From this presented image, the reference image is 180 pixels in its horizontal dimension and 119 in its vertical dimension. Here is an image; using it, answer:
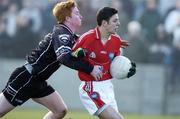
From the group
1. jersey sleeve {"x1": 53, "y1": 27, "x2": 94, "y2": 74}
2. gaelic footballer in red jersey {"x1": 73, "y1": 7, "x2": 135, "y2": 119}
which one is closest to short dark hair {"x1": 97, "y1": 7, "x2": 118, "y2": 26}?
gaelic footballer in red jersey {"x1": 73, "y1": 7, "x2": 135, "y2": 119}

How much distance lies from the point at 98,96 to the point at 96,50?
61 centimetres

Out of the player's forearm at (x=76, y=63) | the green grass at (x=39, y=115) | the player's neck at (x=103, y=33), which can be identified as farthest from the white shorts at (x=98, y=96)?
the green grass at (x=39, y=115)

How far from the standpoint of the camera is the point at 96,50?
481 inches

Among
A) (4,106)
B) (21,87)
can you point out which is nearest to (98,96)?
(21,87)

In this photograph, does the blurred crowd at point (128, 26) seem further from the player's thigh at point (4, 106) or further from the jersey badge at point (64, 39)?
the jersey badge at point (64, 39)

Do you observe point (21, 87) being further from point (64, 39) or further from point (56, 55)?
point (64, 39)

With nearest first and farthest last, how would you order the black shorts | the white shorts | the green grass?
the white shorts
the black shorts
the green grass

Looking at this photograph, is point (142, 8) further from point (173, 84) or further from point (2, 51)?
point (2, 51)

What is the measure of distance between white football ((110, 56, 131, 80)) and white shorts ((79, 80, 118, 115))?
16cm

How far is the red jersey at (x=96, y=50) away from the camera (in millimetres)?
12203

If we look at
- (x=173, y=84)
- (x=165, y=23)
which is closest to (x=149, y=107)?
(x=173, y=84)

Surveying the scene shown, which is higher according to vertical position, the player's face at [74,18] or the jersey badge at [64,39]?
the player's face at [74,18]

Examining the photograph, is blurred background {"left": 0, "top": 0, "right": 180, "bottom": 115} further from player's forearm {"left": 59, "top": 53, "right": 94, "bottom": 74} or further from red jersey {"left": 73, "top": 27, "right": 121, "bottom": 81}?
player's forearm {"left": 59, "top": 53, "right": 94, "bottom": 74}

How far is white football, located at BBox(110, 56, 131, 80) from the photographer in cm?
1224
